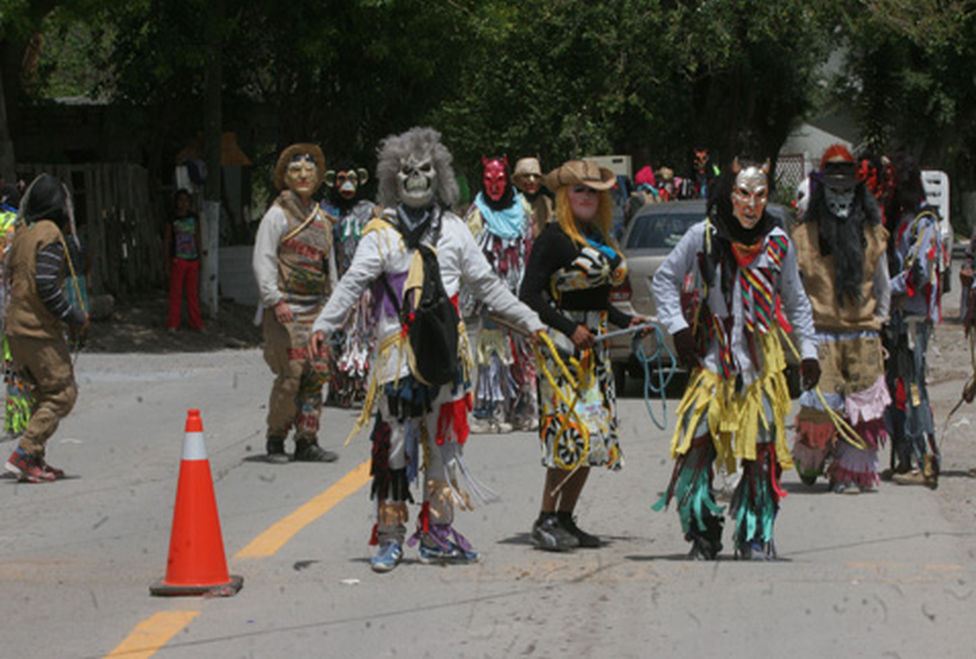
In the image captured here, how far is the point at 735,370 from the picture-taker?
7.95 meters

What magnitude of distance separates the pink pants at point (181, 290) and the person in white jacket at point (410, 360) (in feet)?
47.6

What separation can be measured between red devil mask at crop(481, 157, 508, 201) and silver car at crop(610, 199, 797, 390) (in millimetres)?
1579

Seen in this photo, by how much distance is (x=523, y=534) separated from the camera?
8.95m

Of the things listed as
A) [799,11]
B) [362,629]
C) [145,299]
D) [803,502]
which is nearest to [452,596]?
[362,629]

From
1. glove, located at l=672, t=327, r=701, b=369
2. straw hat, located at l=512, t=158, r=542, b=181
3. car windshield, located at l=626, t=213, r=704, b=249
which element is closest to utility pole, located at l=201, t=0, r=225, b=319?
car windshield, located at l=626, t=213, r=704, b=249

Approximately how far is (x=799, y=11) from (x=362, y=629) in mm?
29404

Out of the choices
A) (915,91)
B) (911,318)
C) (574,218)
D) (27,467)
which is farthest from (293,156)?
(915,91)

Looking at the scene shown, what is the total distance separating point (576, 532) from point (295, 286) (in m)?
3.82

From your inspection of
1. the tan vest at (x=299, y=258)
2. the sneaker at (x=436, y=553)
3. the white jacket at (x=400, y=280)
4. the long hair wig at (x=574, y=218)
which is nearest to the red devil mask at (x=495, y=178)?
the tan vest at (x=299, y=258)

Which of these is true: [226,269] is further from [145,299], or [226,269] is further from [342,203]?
[342,203]

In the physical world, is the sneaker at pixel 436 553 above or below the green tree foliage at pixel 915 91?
below

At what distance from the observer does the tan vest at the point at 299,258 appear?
11.6m

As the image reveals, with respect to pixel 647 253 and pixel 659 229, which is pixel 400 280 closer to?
pixel 647 253

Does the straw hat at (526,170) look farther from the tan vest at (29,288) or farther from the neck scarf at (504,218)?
the tan vest at (29,288)
